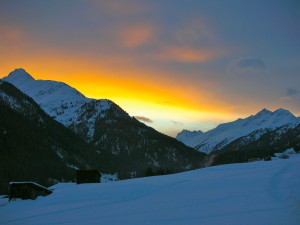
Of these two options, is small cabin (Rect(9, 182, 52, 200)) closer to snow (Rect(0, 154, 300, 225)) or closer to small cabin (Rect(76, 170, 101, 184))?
snow (Rect(0, 154, 300, 225))

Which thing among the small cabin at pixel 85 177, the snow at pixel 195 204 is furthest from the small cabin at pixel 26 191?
the small cabin at pixel 85 177

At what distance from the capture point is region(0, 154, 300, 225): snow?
19156 millimetres

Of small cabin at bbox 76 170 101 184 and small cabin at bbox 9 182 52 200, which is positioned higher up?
small cabin at bbox 76 170 101 184

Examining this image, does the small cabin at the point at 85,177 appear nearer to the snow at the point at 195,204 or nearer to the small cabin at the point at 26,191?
the small cabin at the point at 26,191

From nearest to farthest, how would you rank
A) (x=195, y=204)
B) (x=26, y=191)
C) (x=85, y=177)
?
(x=195, y=204)
(x=26, y=191)
(x=85, y=177)

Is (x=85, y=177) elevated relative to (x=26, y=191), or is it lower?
elevated

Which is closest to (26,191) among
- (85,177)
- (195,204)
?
(85,177)

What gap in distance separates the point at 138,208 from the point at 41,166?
583ft

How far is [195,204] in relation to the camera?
23.5 m

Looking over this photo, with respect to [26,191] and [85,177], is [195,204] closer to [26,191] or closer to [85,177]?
[26,191]

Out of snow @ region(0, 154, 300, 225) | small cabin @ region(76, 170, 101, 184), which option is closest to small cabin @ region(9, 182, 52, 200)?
snow @ region(0, 154, 300, 225)

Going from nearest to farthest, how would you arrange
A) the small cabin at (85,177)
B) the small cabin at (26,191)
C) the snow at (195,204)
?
the snow at (195,204), the small cabin at (26,191), the small cabin at (85,177)

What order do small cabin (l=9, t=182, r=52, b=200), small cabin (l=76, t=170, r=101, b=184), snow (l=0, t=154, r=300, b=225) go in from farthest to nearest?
small cabin (l=76, t=170, r=101, b=184)
small cabin (l=9, t=182, r=52, b=200)
snow (l=0, t=154, r=300, b=225)

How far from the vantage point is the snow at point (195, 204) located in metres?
19.2
